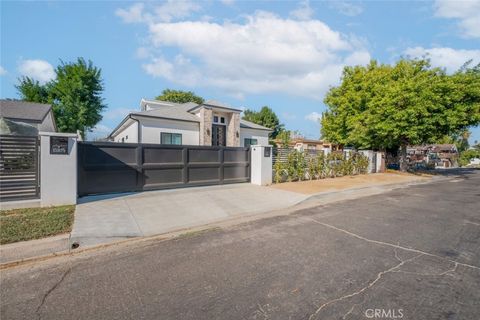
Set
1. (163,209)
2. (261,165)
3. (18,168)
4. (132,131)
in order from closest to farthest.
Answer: (18,168)
(163,209)
(261,165)
(132,131)

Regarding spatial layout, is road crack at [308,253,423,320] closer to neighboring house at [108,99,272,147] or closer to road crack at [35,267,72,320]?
road crack at [35,267,72,320]

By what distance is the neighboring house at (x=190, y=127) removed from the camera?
1656 centimetres

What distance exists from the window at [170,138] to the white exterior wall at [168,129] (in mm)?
218

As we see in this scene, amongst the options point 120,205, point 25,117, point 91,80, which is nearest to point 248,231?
point 120,205

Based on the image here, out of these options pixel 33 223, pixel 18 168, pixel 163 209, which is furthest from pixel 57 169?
pixel 163 209

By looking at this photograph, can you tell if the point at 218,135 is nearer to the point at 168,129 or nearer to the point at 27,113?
the point at 168,129

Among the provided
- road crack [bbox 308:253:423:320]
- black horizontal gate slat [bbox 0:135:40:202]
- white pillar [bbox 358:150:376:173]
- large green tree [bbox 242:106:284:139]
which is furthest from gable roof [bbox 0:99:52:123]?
large green tree [bbox 242:106:284:139]

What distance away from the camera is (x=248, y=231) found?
5.49 m

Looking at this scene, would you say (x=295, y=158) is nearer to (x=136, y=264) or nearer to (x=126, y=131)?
(x=136, y=264)

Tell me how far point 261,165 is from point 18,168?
8.69 metres

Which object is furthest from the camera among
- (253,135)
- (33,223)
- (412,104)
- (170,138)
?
(253,135)

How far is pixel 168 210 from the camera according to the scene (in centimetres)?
701

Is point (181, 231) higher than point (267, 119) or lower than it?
lower

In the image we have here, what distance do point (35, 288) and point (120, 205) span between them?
13.6ft
